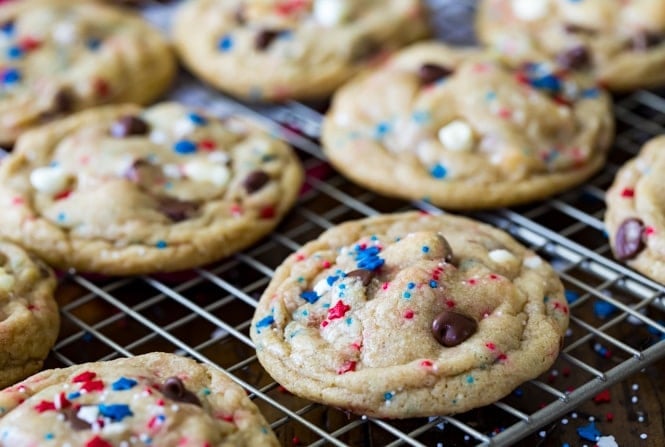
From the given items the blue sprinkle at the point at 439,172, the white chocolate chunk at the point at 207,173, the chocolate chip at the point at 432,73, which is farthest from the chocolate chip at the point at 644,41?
the white chocolate chunk at the point at 207,173

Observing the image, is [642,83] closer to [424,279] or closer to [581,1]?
[581,1]

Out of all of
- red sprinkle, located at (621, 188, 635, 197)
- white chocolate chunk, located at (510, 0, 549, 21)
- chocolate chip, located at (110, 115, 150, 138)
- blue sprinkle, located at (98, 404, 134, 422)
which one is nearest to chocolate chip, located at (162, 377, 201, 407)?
blue sprinkle, located at (98, 404, 134, 422)

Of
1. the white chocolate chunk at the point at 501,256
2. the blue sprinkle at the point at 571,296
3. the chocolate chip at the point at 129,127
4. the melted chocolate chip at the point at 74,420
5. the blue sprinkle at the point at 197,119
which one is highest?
the chocolate chip at the point at 129,127

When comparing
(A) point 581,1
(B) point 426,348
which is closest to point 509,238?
(B) point 426,348

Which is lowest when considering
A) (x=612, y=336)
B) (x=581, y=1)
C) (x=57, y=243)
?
(x=612, y=336)

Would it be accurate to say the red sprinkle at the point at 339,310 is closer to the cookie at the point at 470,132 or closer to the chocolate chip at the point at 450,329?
the chocolate chip at the point at 450,329

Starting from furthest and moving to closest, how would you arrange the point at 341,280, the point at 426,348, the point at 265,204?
the point at 265,204
the point at 341,280
the point at 426,348

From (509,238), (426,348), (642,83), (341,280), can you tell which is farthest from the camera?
(642,83)
